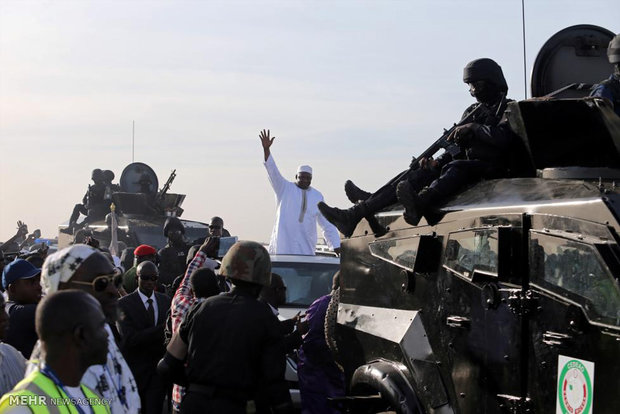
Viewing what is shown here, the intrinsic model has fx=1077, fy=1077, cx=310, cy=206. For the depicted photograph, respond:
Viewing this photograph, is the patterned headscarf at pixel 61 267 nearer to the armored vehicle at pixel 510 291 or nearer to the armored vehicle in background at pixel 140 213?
the armored vehicle at pixel 510 291

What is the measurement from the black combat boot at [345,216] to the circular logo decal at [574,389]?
2.61m

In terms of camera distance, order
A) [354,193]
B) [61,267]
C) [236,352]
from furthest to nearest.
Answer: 1. [354,193]
2. [236,352]
3. [61,267]

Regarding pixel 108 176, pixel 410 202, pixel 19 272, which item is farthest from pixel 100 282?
pixel 108 176

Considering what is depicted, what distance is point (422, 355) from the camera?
237 inches

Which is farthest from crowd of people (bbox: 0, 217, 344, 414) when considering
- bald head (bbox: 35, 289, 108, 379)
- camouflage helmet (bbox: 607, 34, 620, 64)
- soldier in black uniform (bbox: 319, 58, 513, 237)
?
camouflage helmet (bbox: 607, 34, 620, 64)

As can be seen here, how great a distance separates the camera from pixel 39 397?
3.35 meters

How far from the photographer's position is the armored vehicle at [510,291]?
15.5 ft

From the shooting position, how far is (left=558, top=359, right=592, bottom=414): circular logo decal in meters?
4.64

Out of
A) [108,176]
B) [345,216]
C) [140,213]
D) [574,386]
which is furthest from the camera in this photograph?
[108,176]

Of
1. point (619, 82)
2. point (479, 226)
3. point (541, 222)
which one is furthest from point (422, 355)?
point (619, 82)

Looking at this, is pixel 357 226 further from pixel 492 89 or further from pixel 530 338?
pixel 530 338

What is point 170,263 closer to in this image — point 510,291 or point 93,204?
point 510,291

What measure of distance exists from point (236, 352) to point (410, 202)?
144cm

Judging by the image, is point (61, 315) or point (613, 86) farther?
point (613, 86)
